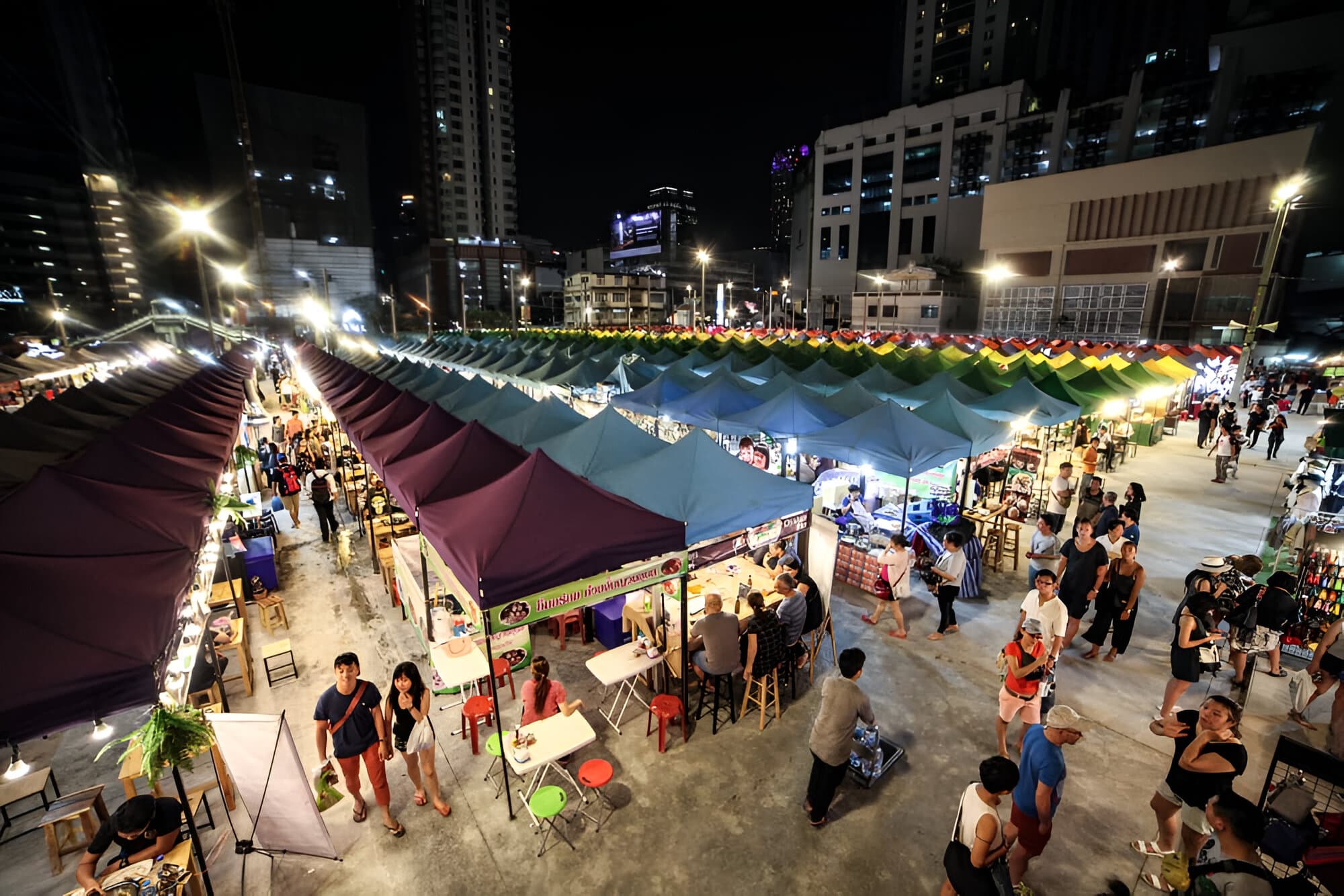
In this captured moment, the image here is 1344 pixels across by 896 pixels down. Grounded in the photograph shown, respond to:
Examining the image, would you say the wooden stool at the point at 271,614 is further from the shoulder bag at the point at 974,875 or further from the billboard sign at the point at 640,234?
the billboard sign at the point at 640,234

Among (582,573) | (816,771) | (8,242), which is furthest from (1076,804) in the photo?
(8,242)

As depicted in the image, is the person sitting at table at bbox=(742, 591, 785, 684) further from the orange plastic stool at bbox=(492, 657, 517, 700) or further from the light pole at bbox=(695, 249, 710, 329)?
the light pole at bbox=(695, 249, 710, 329)

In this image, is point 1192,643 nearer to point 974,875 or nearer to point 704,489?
point 974,875

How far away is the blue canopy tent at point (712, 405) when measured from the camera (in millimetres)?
12414

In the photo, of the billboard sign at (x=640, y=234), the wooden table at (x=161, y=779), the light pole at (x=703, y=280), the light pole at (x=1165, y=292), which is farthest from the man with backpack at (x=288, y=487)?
the billboard sign at (x=640, y=234)

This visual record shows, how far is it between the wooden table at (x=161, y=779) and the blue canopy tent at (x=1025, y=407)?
1255 cm

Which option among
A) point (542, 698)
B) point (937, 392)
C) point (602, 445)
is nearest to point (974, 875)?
point (542, 698)

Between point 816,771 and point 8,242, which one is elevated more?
point 8,242

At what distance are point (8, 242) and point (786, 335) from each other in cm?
10318

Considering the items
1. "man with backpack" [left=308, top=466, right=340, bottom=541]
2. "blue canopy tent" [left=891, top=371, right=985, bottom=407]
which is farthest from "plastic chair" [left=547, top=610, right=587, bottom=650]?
"blue canopy tent" [left=891, top=371, right=985, bottom=407]

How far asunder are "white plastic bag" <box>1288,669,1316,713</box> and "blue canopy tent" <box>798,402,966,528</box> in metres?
4.24

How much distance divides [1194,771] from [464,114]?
117240 millimetres

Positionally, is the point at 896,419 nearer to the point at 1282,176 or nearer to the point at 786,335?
the point at 786,335

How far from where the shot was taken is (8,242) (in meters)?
75.0
